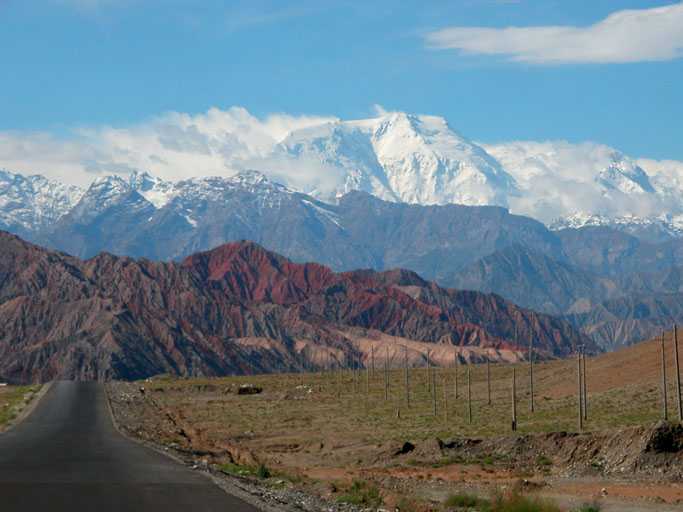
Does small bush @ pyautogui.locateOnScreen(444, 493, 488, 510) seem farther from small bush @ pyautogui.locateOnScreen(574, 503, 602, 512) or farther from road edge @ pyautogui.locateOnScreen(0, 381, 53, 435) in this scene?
road edge @ pyautogui.locateOnScreen(0, 381, 53, 435)

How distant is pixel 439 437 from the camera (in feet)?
213

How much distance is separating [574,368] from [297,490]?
8452 cm

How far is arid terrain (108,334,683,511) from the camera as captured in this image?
39.7m

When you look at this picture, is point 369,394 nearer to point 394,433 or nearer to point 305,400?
point 305,400

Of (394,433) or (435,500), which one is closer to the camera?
(435,500)

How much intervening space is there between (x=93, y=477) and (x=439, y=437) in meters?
30.3

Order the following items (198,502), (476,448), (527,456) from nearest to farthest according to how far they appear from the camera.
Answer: (198,502) → (527,456) → (476,448)

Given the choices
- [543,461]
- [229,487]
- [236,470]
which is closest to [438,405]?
[543,461]

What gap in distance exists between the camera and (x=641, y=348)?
112188 millimetres

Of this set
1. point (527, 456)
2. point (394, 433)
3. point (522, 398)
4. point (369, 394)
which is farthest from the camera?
point (369, 394)

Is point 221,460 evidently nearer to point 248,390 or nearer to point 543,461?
point 543,461

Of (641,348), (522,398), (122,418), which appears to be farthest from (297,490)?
(641,348)

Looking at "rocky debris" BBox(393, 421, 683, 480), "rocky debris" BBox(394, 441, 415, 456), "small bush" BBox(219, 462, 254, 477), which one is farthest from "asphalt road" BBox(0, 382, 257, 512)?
"rocky debris" BBox(393, 421, 683, 480)

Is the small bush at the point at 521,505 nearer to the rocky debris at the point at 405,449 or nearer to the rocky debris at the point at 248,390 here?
the rocky debris at the point at 405,449
